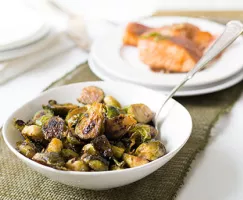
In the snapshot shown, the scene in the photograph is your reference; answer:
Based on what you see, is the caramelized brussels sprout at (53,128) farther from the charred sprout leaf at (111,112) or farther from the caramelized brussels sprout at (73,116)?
the charred sprout leaf at (111,112)

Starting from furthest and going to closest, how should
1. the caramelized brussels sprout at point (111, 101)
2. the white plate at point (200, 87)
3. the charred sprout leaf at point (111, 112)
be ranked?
the white plate at point (200, 87)
the caramelized brussels sprout at point (111, 101)
the charred sprout leaf at point (111, 112)

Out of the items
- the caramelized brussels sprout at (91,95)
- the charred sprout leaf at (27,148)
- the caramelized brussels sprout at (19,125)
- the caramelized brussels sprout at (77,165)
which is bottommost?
the caramelized brussels sprout at (91,95)

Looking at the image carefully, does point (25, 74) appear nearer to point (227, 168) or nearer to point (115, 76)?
point (115, 76)

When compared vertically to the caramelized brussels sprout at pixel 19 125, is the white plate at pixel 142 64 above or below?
below

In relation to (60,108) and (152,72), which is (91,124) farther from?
(152,72)

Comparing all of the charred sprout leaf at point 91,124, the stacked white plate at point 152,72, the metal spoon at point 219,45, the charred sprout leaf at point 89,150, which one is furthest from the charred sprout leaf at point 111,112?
the stacked white plate at point 152,72

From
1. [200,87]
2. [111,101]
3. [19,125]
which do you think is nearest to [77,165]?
[19,125]
